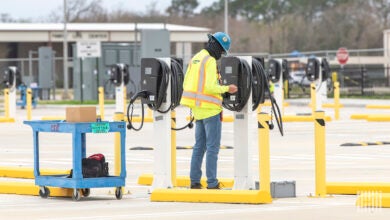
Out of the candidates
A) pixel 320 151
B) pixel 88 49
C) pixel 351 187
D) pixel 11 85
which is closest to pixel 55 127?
pixel 320 151

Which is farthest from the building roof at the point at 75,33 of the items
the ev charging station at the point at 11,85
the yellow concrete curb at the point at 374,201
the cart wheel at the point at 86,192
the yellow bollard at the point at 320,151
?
the yellow concrete curb at the point at 374,201

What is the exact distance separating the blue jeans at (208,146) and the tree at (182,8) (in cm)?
11932

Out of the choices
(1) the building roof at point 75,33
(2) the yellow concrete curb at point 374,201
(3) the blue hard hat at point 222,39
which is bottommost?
(2) the yellow concrete curb at point 374,201

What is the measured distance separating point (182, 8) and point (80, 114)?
123788mm

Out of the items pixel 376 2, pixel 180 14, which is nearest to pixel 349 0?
pixel 376 2

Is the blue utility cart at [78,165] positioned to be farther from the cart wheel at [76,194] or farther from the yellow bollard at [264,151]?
the yellow bollard at [264,151]

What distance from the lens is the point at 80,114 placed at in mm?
14219

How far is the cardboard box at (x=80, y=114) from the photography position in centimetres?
1418

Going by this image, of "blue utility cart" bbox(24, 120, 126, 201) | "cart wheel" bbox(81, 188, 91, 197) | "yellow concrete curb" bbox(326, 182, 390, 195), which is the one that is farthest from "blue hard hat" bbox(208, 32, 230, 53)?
"cart wheel" bbox(81, 188, 91, 197)

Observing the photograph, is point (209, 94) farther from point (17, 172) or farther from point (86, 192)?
point (17, 172)

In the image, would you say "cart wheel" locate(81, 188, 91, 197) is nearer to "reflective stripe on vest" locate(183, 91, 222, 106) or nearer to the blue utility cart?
the blue utility cart

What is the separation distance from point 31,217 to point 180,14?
123927mm

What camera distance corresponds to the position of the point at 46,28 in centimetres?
8000

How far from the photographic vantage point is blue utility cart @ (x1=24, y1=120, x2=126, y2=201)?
14.0 m
